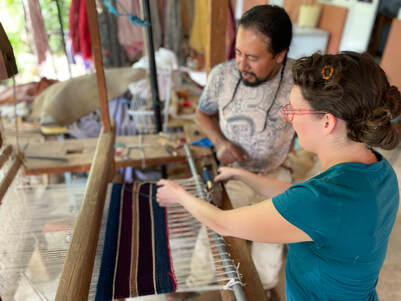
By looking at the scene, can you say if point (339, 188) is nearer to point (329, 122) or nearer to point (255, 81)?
point (329, 122)

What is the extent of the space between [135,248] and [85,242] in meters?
0.26

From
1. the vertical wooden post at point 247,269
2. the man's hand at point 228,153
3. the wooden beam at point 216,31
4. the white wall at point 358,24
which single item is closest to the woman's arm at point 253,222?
the vertical wooden post at point 247,269

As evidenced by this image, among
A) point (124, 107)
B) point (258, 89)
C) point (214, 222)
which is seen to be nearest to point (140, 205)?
point (214, 222)

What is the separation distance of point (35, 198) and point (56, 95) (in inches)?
68.3

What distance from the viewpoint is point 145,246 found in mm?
1242

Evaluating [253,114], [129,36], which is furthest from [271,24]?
[129,36]

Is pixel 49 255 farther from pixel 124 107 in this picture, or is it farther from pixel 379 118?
pixel 124 107

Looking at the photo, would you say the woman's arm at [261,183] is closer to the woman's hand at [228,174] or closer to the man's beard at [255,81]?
the woman's hand at [228,174]

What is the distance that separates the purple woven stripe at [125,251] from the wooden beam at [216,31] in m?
0.95

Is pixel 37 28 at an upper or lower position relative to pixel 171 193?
upper

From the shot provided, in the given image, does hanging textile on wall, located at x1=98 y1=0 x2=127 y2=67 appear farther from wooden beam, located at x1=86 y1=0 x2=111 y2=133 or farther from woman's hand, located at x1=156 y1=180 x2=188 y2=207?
woman's hand, located at x1=156 y1=180 x2=188 y2=207

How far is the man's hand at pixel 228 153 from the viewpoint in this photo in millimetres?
1655

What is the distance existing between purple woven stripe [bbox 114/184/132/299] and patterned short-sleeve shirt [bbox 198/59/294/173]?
0.64 meters

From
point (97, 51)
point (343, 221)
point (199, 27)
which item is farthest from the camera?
point (199, 27)
